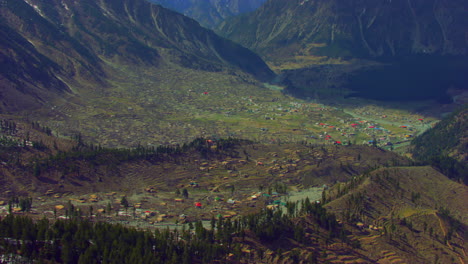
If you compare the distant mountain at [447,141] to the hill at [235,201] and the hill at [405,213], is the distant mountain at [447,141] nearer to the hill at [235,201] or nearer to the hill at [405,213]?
the hill at [235,201]

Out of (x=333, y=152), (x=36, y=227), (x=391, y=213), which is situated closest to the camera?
(x=36, y=227)

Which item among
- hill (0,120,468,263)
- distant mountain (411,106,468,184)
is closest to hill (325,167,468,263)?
hill (0,120,468,263)

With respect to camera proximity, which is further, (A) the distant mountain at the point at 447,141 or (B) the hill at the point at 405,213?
(A) the distant mountain at the point at 447,141

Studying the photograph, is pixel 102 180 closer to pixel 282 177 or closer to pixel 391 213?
pixel 282 177

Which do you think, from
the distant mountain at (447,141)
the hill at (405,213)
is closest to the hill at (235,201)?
the hill at (405,213)

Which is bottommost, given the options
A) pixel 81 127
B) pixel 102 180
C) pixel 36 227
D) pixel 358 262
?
pixel 358 262

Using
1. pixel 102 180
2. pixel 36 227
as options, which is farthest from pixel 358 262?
pixel 102 180

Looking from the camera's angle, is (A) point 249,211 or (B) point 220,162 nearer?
(A) point 249,211

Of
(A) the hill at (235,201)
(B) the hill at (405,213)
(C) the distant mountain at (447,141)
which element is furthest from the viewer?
(C) the distant mountain at (447,141)

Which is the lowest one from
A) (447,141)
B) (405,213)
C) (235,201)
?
(405,213)

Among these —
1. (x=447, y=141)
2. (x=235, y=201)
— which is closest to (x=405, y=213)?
(x=235, y=201)

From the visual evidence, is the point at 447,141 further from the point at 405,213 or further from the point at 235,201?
the point at 235,201
